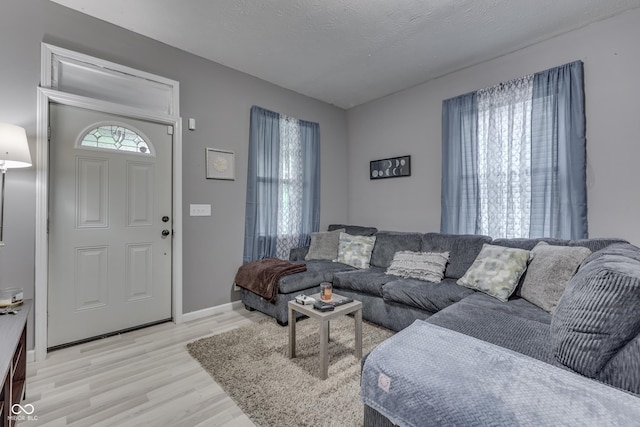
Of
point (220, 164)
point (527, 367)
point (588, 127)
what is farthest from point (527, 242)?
point (220, 164)

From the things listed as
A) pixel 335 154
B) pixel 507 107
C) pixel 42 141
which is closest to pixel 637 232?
pixel 507 107

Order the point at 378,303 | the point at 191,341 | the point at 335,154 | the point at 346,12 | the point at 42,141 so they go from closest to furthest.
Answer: the point at 42,141 < the point at 346,12 < the point at 191,341 < the point at 378,303 < the point at 335,154

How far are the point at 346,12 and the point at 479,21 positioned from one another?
1.14 m

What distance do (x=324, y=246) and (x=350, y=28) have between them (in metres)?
2.41

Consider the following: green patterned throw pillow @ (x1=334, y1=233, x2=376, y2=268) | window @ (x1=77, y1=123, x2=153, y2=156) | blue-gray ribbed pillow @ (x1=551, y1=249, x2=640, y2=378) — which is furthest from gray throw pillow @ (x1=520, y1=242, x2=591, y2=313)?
window @ (x1=77, y1=123, x2=153, y2=156)

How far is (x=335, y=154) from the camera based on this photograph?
446 cm

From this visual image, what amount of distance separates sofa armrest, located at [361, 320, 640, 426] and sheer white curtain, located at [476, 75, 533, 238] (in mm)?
2077

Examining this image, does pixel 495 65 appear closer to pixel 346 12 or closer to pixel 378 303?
pixel 346 12

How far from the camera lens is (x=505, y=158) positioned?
2926 mm

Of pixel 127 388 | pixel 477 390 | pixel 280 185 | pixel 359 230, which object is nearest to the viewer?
pixel 477 390

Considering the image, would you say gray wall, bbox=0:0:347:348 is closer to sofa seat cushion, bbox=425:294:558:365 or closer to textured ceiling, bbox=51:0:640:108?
textured ceiling, bbox=51:0:640:108

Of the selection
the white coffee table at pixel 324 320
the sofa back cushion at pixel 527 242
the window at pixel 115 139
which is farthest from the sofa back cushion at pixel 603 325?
the window at pixel 115 139

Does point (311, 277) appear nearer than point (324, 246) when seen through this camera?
Yes

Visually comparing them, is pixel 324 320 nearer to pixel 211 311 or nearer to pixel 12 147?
pixel 211 311
